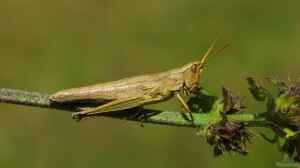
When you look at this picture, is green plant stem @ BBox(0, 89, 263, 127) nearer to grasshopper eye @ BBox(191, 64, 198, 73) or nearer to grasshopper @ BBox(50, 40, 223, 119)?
grasshopper @ BBox(50, 40, 223, 119)

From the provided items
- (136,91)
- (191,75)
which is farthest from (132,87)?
(191,75)

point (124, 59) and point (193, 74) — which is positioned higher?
point (124, 59)

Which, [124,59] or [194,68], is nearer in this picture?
[194,68]

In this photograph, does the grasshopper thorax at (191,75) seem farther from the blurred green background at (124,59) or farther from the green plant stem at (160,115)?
the blurred green background at (124,59)

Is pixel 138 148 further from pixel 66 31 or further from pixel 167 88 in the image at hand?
pixel 167 88

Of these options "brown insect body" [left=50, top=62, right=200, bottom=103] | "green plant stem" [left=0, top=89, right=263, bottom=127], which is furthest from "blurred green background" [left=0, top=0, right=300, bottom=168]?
"green plant stem" [left=0, top=89, right=263, bottom=127]

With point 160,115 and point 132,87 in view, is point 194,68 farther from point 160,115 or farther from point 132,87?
point 160,115
